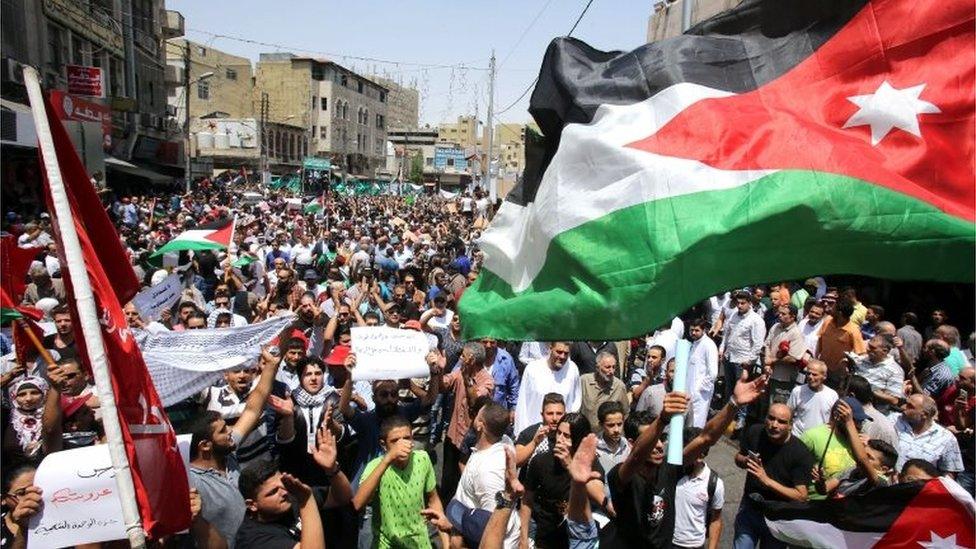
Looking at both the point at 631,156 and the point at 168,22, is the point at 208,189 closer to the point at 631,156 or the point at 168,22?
the point at 168,22

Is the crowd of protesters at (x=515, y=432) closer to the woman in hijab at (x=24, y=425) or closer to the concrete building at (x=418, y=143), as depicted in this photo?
the woman in hijab at (x=24, y=425)

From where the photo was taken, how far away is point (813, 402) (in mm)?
6270

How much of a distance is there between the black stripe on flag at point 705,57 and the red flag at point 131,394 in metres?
2.19

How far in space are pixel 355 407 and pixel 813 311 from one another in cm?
541

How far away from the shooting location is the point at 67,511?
131 inches

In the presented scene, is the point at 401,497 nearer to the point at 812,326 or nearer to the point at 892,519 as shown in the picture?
the point at 892,519

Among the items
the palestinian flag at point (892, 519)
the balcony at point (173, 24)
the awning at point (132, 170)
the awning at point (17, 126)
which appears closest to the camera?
the palestinian flag at point (892, 519)

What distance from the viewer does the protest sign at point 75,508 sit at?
10.9ft

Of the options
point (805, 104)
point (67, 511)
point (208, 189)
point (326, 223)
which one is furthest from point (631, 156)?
A: point (208, 189)

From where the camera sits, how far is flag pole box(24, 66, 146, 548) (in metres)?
2.84

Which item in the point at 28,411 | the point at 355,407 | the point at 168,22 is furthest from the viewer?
the point at 168,22

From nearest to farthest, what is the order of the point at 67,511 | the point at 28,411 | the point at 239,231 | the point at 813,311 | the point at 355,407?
the point at 67,511, the point at 28,411, the point at 355,407, the point at 813,311, the point at 239,231

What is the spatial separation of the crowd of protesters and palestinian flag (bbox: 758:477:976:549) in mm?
593

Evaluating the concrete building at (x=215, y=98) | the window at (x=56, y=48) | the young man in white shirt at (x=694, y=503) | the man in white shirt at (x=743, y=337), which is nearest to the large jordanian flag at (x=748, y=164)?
the young man in white shirt at (x=694, y=503)
